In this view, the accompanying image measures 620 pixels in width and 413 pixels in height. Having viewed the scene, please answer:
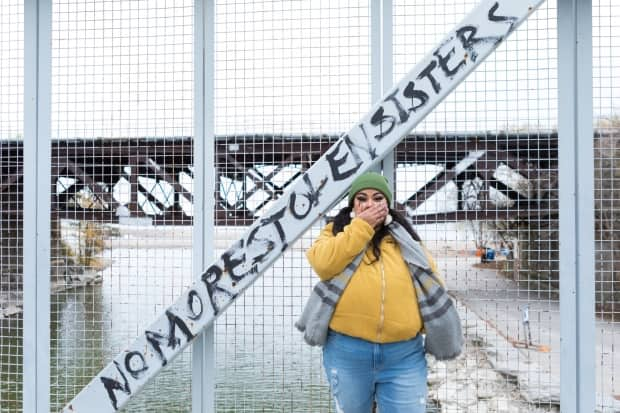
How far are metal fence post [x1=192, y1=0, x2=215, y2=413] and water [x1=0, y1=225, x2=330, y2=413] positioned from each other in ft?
0.23

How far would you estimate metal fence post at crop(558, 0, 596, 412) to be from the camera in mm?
2164

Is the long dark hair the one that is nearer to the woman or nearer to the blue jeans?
the woman

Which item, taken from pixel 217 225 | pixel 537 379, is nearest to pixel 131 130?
pixel 217 225

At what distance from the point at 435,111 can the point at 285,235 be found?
0.87 m

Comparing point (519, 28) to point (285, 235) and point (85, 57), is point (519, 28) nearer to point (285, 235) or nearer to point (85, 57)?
point (285, 235)

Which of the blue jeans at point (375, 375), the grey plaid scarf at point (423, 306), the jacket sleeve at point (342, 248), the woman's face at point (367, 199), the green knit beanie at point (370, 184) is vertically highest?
the green knit beanie at point (370, 184)

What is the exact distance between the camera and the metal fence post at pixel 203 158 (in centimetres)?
232

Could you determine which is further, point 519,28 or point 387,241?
point 519,28

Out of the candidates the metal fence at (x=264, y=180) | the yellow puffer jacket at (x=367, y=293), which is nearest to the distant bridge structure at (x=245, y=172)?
the metal fence at (x=264, y=180)

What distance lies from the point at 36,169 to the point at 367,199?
166cm

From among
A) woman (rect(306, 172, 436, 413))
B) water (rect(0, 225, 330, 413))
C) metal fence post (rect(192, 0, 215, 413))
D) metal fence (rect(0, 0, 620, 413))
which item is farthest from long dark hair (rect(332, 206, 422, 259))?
metal fence post (rect(192, 0, 215, 413))

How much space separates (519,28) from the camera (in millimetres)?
2176

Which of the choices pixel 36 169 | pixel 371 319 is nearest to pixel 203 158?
pixel 36 169

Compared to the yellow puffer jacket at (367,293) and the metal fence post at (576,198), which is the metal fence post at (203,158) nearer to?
the yellow puffer jacket at (367,293)
